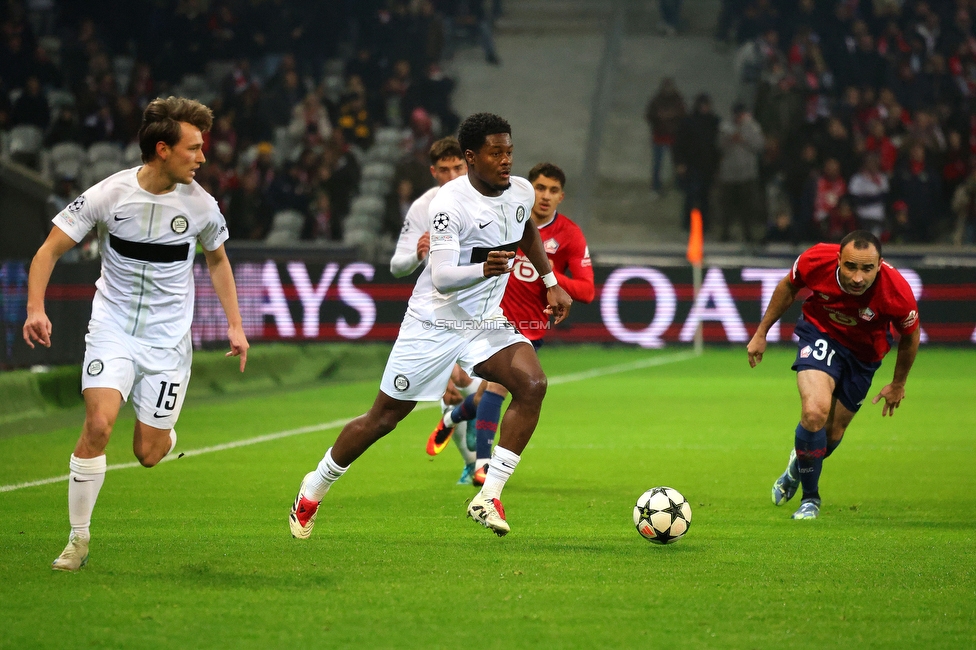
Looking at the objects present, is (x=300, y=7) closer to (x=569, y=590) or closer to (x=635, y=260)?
(x=635, y=260)

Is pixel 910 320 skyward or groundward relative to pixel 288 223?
skyward

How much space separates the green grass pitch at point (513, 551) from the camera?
4.84 meters

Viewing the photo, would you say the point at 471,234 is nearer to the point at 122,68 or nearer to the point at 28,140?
the point at 28,140

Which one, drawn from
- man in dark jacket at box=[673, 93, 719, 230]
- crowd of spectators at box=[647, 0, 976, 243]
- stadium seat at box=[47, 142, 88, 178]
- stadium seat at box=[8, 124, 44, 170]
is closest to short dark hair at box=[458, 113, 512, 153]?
crowd of spectators at box=[647, 0, 976, 243]

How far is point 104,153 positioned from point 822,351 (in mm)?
20220

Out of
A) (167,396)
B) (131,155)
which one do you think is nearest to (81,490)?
(167,396)

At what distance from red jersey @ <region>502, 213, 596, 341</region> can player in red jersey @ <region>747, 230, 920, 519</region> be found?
1484 mm

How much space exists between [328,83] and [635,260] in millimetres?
9732

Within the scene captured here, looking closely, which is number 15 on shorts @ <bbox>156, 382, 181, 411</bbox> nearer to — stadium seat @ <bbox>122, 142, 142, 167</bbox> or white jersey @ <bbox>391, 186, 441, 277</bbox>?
white jersey @ <bbox>391, 186, 441, 277</bbox>

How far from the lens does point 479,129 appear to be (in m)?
6.57

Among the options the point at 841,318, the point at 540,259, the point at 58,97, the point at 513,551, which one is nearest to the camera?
the point at 513,551

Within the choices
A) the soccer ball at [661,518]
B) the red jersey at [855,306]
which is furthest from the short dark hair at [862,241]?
the soccer ball at [661,518]

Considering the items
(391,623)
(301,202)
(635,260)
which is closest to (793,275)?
(391,623)

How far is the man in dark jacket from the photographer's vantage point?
24.2 metres
